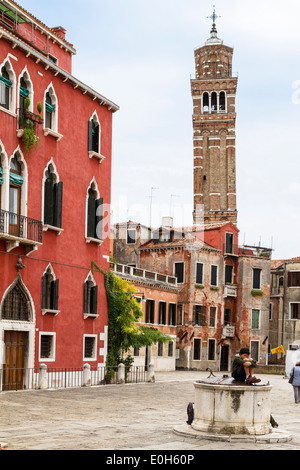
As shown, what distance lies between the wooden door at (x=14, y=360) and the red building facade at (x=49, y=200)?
35 millimetres

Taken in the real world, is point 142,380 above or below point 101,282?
below

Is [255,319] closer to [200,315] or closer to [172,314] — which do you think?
[200,315]

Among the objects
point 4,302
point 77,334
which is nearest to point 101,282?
point 77,334

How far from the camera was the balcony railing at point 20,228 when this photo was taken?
70.4ft

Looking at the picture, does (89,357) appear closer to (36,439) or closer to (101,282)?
(101,282)

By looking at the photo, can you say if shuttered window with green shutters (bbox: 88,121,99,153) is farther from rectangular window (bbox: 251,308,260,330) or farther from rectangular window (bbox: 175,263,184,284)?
rectangular window (bbox: 251,308,260,330)

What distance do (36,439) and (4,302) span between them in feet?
36.5

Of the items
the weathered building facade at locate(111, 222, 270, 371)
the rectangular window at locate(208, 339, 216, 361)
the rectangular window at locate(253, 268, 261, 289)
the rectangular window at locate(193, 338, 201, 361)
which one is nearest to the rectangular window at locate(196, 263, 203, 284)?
the weathered building facade at locate(111, 222, 270, 371)

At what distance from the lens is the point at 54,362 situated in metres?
24.1

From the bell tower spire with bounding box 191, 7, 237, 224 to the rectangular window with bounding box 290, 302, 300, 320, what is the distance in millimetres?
12931

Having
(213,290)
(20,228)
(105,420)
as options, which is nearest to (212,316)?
(213,290)

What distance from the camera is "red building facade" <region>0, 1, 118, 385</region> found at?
22.3m

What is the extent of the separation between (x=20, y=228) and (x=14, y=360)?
4.34 meters

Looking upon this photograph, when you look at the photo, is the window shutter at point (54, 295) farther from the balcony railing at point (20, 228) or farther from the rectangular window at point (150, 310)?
the rectangular window at point (150, 310)
